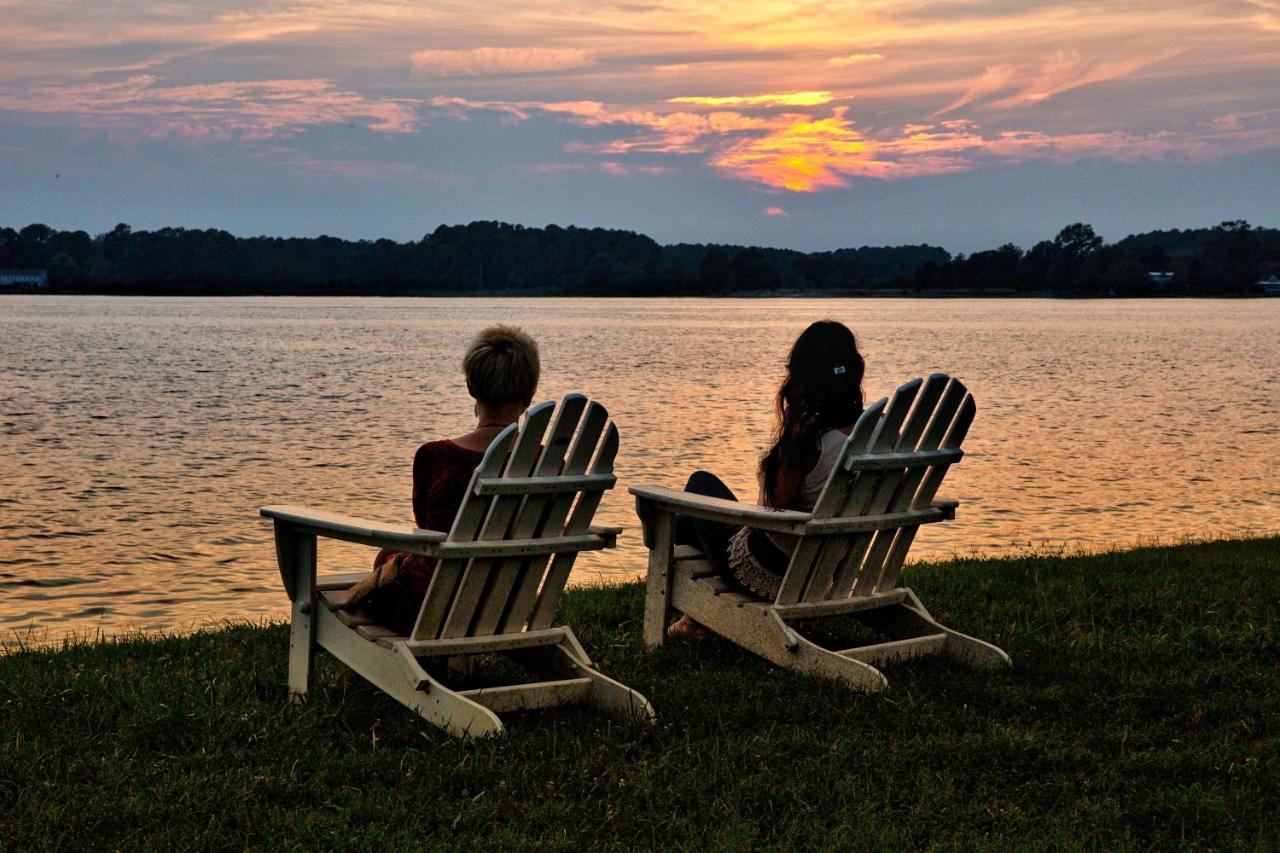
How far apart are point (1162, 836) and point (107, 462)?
18309 millimetres

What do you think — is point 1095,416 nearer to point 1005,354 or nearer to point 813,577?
point 813,577

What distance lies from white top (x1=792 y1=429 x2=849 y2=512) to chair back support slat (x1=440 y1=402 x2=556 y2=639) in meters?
1.49

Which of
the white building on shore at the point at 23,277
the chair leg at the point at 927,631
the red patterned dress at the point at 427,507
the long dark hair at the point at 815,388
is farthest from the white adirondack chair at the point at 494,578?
the white building on shore at the point at 23,277

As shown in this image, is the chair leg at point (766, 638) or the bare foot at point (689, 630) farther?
the bare foot at point (689, 630)

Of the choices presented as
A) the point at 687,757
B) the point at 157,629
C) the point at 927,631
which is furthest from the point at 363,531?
the point at 157,629

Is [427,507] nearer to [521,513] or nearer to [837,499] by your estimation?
[521,513]

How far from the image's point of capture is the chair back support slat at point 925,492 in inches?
233

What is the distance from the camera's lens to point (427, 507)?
5.15 m

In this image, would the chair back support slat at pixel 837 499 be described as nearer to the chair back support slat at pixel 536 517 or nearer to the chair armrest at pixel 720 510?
the chair armrest at pixel 720 510

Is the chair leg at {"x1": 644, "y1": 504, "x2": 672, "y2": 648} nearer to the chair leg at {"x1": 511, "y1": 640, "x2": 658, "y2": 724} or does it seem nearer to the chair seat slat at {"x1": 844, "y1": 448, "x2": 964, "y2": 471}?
the chair leg at {"x1": 511, "y1": 640, "x2": 658, "y2": 724}

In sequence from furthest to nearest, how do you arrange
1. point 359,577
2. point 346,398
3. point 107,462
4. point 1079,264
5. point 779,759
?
point 1079,264
point 346,398
point 107,462
point 359,577
point 779,759

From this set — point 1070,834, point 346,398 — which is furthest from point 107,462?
point 1070,834

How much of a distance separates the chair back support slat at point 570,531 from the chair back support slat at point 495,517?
0.83 feet

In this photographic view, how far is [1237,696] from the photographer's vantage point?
5.50 metres
